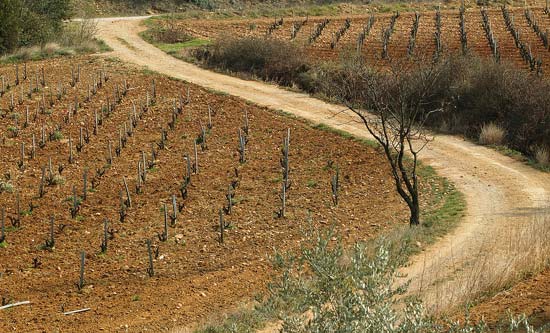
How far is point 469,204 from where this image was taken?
1653cm

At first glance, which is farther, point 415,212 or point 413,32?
point 413,32

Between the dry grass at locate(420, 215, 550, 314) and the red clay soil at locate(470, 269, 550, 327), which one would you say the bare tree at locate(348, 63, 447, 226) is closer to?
the dry grass at locate(420, 215, 550, 314)

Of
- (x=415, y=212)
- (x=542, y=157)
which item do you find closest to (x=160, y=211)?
(x=415, y=212)

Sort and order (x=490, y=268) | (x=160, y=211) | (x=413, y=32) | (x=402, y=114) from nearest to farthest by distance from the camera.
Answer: (x=490, y=268) → (x=402, y=114) → (x=160, y=211) → (x=413, y=32)

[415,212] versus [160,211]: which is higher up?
[415,212]

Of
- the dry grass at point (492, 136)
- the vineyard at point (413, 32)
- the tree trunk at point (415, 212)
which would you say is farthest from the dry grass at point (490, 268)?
the vineyard at point (413, 32)

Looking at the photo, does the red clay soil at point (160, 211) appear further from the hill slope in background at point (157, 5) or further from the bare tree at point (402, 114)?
the hill slope in background at point (157, 5)

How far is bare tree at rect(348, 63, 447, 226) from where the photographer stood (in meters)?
14.7

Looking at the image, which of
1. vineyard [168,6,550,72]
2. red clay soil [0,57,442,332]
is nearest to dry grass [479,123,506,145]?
red clay soil [0,57,442,332]

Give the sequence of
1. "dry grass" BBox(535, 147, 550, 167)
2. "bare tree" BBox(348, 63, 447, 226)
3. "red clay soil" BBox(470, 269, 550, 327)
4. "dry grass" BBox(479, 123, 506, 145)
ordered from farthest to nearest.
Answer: "dry grass" BBox(479, 123, 506, 145)
"dry grass" BBox(535, 147, 550, 167)
"bare tree" BBox(348, 63, 447, 226)
"red clay soil" BBox(470, 269, 550, 327)

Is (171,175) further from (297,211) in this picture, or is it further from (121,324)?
(121,324)

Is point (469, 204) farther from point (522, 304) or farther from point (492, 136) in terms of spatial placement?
point (522, 304)

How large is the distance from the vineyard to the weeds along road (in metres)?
6.63

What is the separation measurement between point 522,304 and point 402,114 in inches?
212
